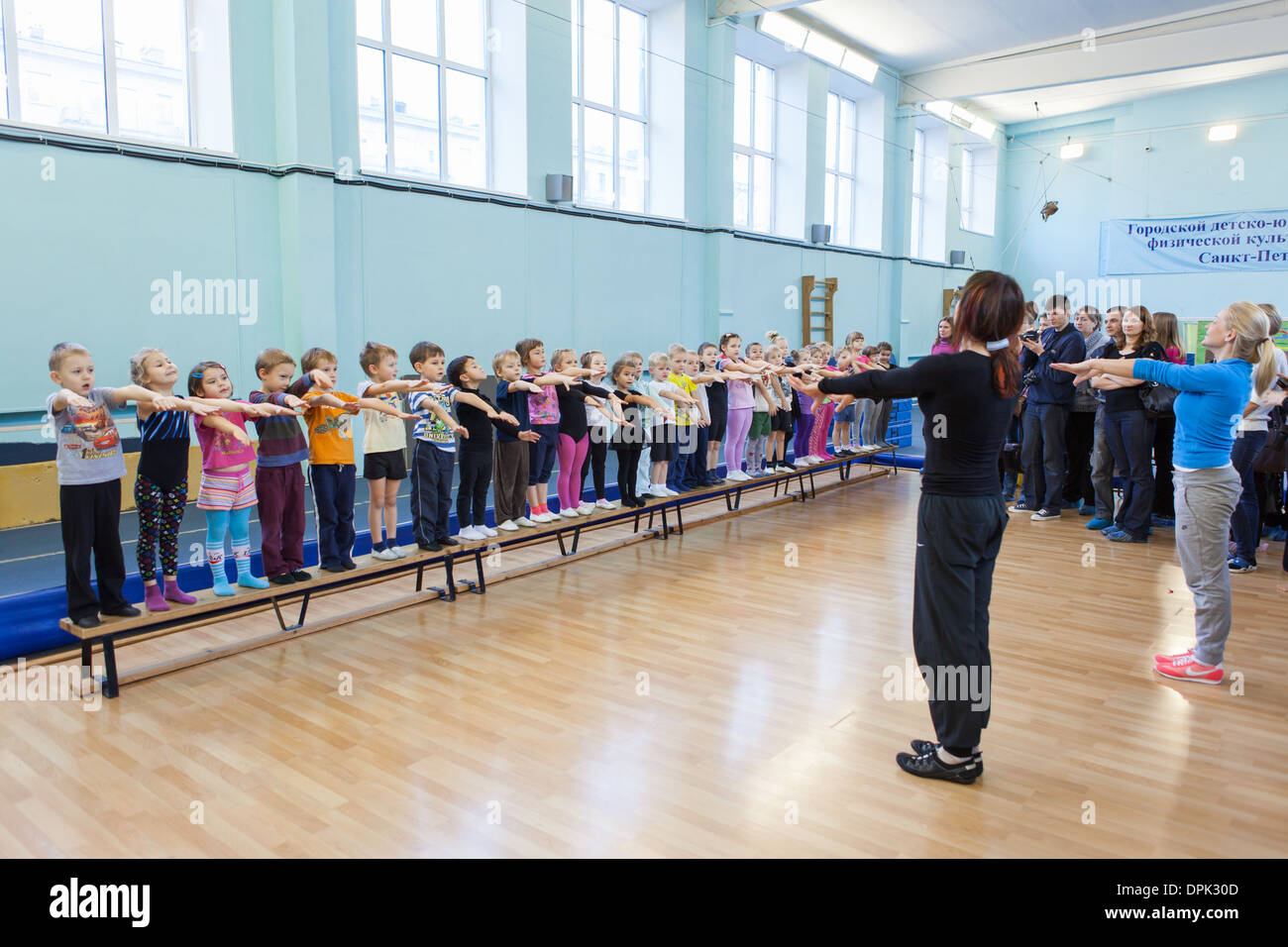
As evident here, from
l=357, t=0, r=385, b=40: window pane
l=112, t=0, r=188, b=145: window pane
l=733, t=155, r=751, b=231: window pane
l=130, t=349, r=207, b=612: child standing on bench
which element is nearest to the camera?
l=130, t=349, r=207, b=612: child standing on bench

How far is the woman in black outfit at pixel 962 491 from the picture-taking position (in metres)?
2.88

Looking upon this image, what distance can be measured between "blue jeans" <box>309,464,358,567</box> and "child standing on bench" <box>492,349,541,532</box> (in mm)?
1204

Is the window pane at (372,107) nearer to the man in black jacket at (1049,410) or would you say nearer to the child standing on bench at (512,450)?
the child standing on bench at (512,450)

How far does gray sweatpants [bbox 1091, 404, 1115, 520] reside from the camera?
740cm

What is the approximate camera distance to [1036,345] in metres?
7.25

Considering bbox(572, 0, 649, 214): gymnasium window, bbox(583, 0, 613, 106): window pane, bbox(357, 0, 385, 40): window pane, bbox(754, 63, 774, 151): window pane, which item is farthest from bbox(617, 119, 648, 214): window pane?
bbox(357, 0, 385, 40): window pane

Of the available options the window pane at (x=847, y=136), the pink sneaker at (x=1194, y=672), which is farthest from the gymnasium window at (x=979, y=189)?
the pink sneaker at (x=1194, y=672)

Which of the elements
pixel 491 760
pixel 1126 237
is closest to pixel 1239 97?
pixel 1126 237

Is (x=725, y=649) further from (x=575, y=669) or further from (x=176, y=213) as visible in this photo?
(x=176, y=213)

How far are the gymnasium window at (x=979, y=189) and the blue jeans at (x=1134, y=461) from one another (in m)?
13.5

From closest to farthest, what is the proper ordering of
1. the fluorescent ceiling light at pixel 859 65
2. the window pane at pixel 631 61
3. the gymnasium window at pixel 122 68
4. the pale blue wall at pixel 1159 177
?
the gymnasium window at pixel 122 68 → the window pane at pixel 631 61 → the fluorescent ceiling light at pixel 859 65 → the pale blue wall at pixel 1159 177

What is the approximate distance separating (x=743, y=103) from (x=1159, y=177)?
9.65 meters

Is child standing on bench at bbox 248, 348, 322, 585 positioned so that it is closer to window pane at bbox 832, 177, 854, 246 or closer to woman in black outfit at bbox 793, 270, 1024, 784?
woman in black outfit at bbox 793, 270, 1024, 784

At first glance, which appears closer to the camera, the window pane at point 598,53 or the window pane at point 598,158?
the window pane at point 598,53
